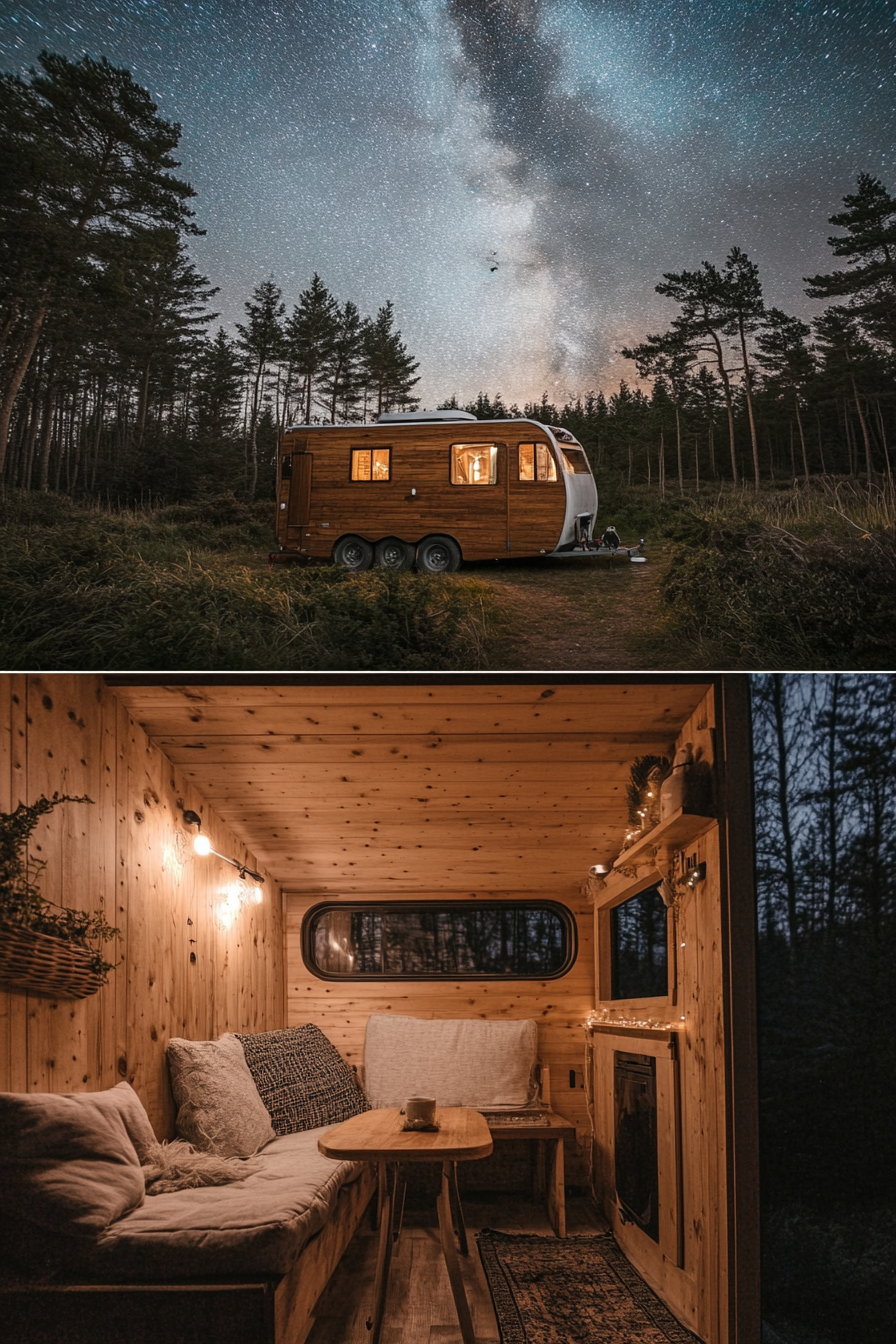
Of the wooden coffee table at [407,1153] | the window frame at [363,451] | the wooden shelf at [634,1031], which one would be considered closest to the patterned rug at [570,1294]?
the wooden coffee table at [407,1153]

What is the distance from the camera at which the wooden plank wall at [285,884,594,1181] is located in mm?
5980

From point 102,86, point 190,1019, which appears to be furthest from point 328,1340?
point 102,86

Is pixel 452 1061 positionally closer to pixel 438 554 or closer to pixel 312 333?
pixel 438 554

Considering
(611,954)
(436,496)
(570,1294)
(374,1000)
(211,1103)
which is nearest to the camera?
(436,496)

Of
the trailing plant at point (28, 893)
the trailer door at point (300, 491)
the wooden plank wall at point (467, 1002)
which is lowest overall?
the wooden plank wall at point (467, 1002)

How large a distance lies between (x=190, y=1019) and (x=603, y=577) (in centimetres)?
274

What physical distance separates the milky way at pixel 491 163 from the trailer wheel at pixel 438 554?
52cm

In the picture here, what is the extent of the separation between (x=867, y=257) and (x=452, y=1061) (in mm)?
4725

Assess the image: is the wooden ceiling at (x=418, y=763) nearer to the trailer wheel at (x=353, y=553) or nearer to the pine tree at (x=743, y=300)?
the trailer wheel at (x=353, y=553)

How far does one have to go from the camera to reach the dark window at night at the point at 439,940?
20.3 ft

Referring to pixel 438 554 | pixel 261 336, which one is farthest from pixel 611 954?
pixel 261 336

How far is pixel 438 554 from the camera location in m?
3.46

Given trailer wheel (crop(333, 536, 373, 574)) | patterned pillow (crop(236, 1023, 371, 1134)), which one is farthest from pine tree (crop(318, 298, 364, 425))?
patterned pillow (crop(236, 1023, 371, 1134))

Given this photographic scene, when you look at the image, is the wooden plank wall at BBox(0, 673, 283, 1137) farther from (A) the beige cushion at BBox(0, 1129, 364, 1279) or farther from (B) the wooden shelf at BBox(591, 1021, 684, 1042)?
(B) the wooden shelf at BBox(591, 1021, 684, 1042)
